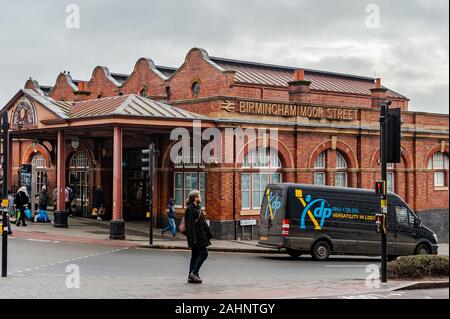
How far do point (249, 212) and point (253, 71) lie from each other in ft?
37.9

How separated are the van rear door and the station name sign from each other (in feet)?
18.5

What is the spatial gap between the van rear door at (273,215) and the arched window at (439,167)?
16.1 m

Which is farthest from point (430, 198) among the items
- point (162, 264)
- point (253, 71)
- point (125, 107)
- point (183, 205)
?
point (162, 264)

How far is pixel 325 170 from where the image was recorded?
3066 centimetres

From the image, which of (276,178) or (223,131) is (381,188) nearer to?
(223,131)

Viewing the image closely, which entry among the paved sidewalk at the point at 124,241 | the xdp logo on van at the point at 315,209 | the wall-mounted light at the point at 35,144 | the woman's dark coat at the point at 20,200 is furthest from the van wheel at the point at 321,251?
the wall-mounted light at the point at 35,144

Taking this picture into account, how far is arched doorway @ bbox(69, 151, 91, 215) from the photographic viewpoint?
35344 mm

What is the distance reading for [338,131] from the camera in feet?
101

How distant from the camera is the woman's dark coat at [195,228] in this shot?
13.9m

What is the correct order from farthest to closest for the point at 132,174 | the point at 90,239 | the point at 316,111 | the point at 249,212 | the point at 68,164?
the point at 68,164 → the point at 132,174 → the point at 316,111 → the point at 249,212 → the point at 90,239

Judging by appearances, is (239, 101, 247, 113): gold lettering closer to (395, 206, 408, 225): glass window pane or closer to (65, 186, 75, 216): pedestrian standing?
(395, 206, 408, 225): glass window pane

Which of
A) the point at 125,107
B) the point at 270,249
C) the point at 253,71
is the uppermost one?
the point at 253,71

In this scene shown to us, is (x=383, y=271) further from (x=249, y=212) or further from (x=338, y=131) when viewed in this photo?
(x=338, y=131)

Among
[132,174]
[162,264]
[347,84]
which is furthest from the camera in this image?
[347,84]
